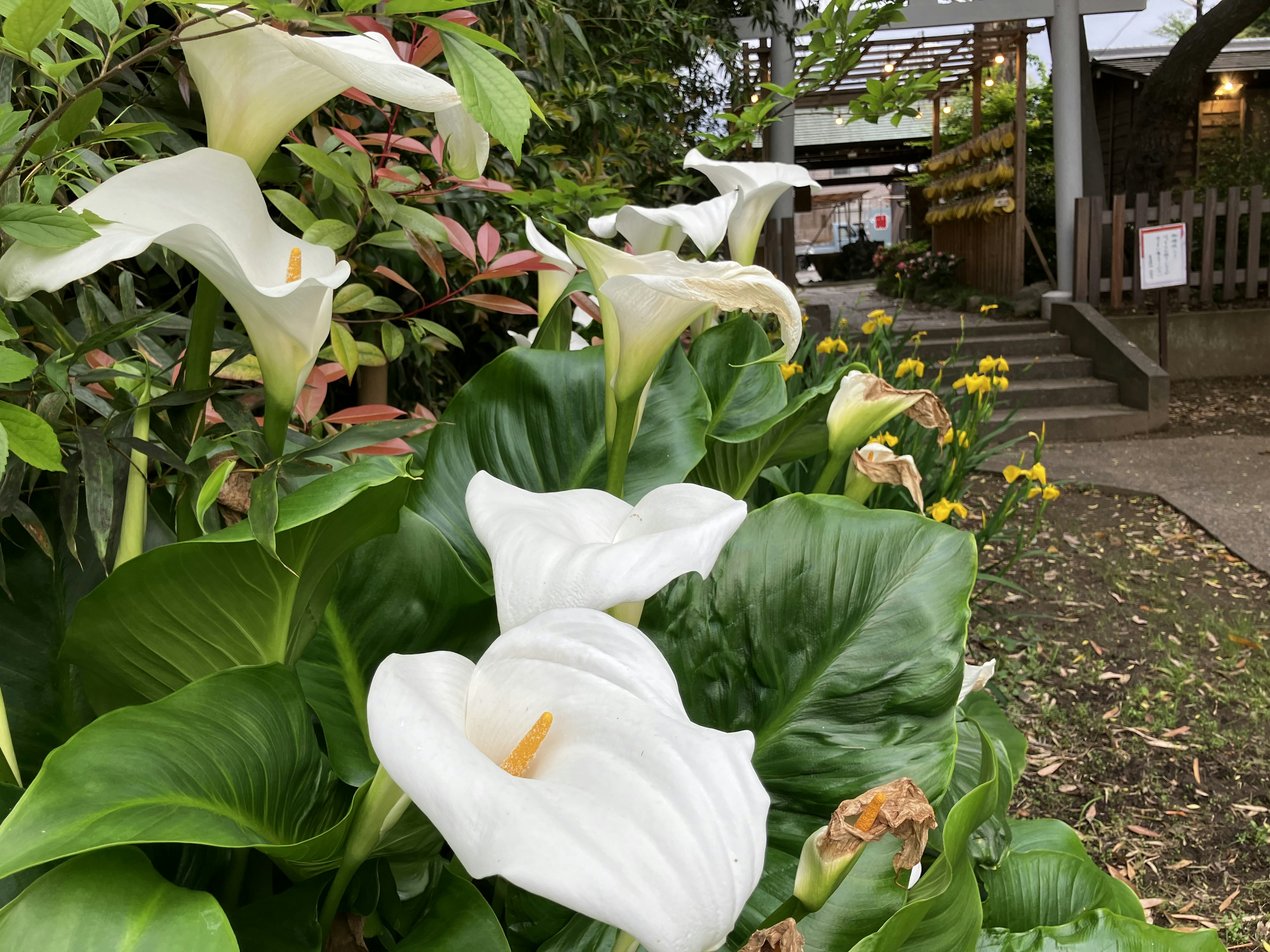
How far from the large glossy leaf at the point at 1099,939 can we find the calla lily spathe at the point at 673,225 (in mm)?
710

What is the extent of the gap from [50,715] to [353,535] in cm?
30

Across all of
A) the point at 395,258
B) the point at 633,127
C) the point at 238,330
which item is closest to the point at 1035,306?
the point at 633,127

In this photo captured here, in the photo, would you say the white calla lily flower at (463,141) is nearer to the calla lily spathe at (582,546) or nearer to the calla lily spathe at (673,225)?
the calla lily spathe at (582,546)

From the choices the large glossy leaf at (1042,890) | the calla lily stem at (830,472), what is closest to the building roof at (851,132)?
the calla lily stem at (830,472)

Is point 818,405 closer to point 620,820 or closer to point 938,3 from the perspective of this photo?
point 620,820

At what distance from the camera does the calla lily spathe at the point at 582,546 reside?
0.49m

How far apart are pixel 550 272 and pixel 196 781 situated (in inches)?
33.1

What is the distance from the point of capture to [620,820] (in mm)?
370

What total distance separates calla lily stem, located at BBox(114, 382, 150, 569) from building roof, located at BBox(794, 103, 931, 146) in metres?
15.2

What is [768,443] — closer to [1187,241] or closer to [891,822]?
[891,822]

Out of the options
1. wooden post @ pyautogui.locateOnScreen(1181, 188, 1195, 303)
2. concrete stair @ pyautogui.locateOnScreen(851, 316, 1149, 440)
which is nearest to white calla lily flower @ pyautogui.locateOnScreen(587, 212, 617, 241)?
concrete stair @ pyautogui.locateOnScreen(851, 316, 1149, 440)

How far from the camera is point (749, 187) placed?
119 centimetres

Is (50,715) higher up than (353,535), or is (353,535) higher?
(353,535)

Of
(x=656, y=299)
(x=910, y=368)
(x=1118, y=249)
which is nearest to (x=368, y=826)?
(x=656, y=299)
